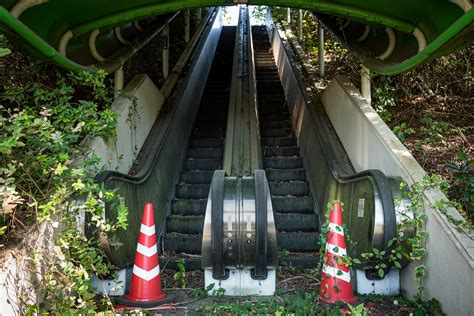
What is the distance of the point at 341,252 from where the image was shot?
3924 millimetres

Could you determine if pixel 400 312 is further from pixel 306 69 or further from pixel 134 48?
pixel 306 69

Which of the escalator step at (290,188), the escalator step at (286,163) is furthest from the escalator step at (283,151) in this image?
the escalator step at (290,188)

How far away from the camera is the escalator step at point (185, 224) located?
586 cm

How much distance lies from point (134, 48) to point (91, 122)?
95.2 inches

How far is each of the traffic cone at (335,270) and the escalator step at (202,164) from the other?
345 centimetres

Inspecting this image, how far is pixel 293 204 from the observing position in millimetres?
6238

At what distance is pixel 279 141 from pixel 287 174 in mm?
1177

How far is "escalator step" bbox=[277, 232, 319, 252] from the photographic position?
18.0 feet

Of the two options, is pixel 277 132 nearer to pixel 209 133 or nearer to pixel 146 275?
pixel 209 133

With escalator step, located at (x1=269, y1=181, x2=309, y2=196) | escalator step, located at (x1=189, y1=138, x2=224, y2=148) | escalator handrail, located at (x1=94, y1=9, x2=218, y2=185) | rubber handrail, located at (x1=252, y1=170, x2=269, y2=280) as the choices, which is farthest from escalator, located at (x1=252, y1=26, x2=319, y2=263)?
escalator handrail, located at (x1=94, y1=9, x2=218, y2=185)

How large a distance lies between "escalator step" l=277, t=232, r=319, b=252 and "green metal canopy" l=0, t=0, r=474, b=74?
72.3 inches

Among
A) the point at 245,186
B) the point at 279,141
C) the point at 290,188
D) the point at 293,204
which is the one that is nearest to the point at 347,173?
the point at 293,204

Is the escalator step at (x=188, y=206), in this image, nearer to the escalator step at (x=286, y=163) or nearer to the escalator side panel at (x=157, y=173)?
the escalator side panel at (x=157, y=173)

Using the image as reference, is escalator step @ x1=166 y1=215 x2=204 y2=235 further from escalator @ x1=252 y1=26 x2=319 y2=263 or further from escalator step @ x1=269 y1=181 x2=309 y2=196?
escalator step @ x1=269 y1=181 x2=309 y2=196
